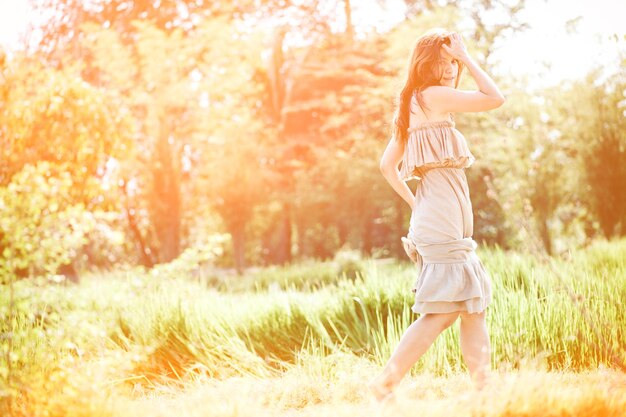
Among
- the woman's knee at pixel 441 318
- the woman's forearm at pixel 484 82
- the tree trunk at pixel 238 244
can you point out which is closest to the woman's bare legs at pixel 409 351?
the woman's knee at pixel 441 318

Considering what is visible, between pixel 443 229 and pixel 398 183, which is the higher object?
pixel 398 183

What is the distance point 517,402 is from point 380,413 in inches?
21.1

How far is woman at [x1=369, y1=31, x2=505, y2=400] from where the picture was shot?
2.74 m

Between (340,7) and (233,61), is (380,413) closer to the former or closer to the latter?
(233,61)

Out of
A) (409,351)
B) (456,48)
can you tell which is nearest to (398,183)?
(456,48)

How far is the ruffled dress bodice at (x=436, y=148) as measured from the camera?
9.30 ft

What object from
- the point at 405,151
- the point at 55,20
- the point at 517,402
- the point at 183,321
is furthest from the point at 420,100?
the point at 55,20

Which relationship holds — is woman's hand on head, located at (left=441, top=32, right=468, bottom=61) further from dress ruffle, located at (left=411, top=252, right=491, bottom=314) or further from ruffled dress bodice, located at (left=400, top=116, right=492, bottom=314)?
dress ruffle, located at (left=411, top=252, right=491, bottom=314)

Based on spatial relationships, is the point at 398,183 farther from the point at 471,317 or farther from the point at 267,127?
the point at 267,127

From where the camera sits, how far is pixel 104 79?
49.4 feet

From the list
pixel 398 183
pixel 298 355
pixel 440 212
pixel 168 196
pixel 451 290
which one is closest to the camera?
pixel 451 290

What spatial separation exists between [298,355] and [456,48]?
2188 mm

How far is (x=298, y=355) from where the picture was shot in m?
4.09

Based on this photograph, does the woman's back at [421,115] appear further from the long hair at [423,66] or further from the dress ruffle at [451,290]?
the dress ruffle at [451,290]
